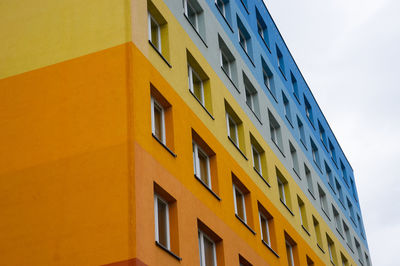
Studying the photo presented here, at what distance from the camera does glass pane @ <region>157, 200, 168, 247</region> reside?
62.7 feet

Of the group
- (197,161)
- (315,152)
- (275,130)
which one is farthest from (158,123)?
(315,152)

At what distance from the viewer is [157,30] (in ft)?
78.2

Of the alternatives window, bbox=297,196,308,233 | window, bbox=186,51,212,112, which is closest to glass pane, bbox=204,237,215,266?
window, bbox=186,51,212,112

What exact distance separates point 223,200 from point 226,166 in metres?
1.86

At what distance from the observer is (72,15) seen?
70.4 feet

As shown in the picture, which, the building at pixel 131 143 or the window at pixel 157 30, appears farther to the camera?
the window at pixel 157 30

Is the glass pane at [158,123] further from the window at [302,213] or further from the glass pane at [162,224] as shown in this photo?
the window at [302,213]

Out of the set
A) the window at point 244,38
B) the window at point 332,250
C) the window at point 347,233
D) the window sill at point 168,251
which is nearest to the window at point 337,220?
the window at point 347,233

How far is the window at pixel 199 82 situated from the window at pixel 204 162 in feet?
5.75

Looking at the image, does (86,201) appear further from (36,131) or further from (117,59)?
(117,59)

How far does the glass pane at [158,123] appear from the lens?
69.2 feet

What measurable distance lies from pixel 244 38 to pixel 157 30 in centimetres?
1183

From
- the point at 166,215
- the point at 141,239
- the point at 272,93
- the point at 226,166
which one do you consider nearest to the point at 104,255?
the point at 141,239

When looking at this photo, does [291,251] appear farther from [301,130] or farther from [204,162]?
[301,130]
